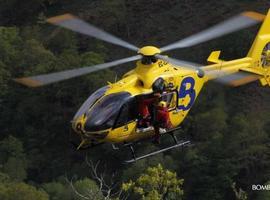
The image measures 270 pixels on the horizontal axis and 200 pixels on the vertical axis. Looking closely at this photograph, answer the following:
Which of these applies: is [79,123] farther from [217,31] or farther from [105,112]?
[217,31]

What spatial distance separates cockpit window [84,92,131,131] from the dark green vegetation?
4020 cm

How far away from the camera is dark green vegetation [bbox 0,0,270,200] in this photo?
7638 cm

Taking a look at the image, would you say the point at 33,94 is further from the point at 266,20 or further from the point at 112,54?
the point at 266,20

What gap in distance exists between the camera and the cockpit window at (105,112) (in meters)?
30.0

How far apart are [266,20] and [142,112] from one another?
10982 mm

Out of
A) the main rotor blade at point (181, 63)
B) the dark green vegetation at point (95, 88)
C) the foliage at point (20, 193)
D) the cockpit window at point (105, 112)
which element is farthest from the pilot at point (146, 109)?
the foliage at point (20, 193)

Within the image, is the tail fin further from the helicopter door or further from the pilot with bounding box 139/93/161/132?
the helicopter door

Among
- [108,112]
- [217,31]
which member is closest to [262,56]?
[217,31]

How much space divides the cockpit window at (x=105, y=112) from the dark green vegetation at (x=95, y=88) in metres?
40.2

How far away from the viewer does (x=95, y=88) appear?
82500mm

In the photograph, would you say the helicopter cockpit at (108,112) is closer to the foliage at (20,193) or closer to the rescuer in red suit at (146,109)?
the rescuer in red suit at (146,109)

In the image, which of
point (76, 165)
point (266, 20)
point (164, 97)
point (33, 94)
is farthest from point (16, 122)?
point (164, 97)

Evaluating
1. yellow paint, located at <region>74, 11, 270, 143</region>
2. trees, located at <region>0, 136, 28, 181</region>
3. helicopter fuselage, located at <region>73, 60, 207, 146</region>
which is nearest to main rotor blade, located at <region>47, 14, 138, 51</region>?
yellow paint, located at <region>74, 11, 270, 143</region>

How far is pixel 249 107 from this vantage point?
7912 centimetres
